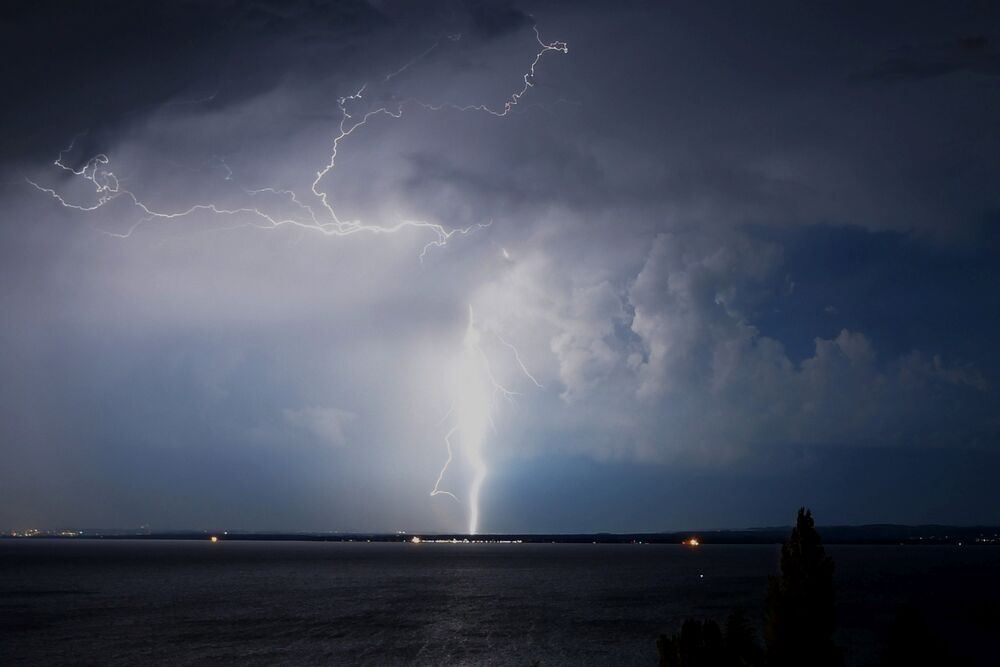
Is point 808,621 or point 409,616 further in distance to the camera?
point 409,616

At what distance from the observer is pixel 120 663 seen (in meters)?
52.6

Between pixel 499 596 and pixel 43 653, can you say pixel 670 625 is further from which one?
pixel 43 653

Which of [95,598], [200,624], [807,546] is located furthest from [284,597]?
[807,546]

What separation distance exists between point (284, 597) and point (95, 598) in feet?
67.6

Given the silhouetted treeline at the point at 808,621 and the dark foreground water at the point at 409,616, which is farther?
the dark foreground water at the point at 409,616

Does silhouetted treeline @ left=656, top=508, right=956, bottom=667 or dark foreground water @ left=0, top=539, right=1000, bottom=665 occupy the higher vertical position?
silhouetted treeline @ left=656, top=508, right=956, bottom=667

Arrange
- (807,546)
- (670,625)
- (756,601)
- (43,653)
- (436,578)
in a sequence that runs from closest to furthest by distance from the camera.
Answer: (807,546) → (43,653) → (670,625) → (756,601) → (436,578)

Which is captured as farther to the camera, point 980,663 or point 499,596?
point 499,596

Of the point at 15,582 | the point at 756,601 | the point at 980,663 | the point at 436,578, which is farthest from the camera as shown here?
the point at 436,578

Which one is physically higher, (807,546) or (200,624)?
(807,546)

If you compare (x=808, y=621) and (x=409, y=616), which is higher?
(x=808, y=621)

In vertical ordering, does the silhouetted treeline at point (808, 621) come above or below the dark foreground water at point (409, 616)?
above

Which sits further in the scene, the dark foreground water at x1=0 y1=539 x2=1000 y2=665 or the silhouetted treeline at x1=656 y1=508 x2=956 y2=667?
the dark foreground water at x1=0 y1=539 x2=1000 y2=665

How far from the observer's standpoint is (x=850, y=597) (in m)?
98.1
